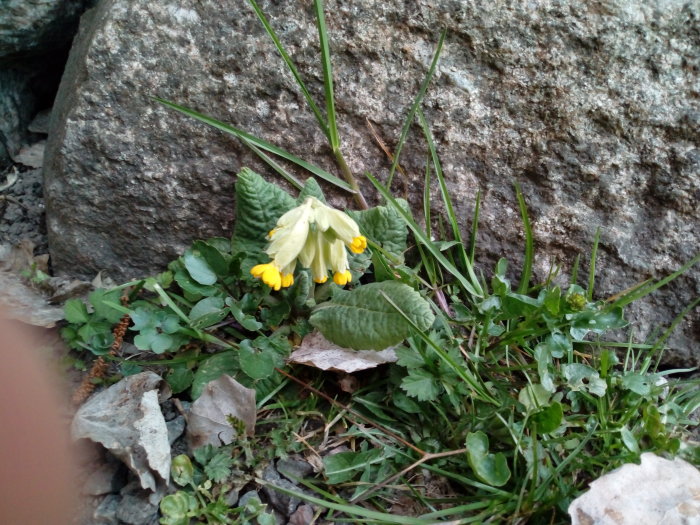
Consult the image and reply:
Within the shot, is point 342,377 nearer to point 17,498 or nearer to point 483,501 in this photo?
point 483,501

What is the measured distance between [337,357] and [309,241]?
0.35m

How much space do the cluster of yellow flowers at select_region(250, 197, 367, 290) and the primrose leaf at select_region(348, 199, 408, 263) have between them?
25cm

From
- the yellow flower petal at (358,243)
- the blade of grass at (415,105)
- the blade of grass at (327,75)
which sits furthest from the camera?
the blade of grass at (415,105)

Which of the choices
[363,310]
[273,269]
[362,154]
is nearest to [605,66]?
[362,154]

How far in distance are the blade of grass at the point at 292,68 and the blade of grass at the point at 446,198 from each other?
1.02 ft

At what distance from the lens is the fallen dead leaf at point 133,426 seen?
1617 mm

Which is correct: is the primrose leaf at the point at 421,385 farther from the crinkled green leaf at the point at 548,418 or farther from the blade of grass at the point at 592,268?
the blade of grass at the point at 592,268

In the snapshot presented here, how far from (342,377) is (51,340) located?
90cm

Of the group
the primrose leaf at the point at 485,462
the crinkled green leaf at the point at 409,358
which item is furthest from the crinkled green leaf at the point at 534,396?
the crinkled green leaf at the point at 409,358

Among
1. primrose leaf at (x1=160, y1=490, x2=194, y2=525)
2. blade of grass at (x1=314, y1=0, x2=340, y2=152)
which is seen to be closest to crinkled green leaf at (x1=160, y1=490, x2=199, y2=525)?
primrose leaf at (x1=160, y1=490, x2=194, y2=525)

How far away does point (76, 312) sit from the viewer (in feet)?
6.26

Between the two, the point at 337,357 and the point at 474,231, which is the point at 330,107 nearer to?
the point at 474,231

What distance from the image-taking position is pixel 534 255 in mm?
2137

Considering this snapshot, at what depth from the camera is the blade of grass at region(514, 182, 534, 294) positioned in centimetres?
196
